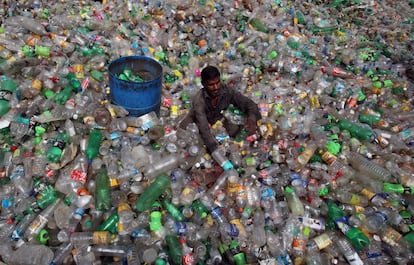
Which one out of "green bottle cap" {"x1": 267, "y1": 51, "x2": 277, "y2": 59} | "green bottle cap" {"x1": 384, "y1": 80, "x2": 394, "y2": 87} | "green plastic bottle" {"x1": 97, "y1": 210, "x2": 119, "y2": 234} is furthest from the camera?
"green bottle cap" {"x1": 267, "y1": 51, "x2": 277, "y2": 59}

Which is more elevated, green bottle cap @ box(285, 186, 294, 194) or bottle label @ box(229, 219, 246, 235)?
green bottle cap @ box(285, 186, 294, 194)

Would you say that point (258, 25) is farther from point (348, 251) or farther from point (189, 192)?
point (348, 251)

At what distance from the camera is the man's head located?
323 centimetres

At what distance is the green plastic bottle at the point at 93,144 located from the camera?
10.3 ft

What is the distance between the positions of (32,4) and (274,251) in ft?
17.9

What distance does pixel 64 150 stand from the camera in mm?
3186

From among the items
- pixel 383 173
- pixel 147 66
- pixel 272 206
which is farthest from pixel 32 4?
pixel 383 173

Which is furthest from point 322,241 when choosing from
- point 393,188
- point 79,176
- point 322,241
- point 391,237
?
point 79,176

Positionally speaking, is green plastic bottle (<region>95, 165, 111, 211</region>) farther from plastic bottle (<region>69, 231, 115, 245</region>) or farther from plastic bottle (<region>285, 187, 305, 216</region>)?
plastic bottle (<region>285, 187, 305, 216</region>)

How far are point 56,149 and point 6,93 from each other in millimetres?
1075

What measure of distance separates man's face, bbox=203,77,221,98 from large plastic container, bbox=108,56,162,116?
→ 53cm

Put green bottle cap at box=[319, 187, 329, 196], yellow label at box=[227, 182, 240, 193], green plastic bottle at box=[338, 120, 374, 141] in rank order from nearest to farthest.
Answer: yellow label at box=[227, 182, 240, 193] < green bottle cap at box=[319, 187, 329, 196] < green plastic bottle at box=[338, 120, 374, 141]

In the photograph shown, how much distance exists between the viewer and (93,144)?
126 inches

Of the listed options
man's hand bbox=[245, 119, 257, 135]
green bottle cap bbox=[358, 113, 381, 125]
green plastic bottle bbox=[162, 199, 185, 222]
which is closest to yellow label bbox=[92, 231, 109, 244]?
green plastic bottle bbox=[162, 199, 185, 222]
